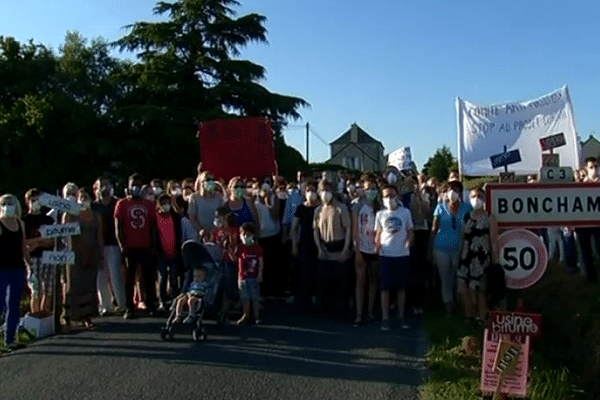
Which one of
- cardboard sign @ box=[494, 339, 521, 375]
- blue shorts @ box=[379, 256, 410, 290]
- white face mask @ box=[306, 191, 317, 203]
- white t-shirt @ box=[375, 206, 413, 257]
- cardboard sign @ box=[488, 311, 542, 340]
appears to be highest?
white face mask @ box=[306, 191, 317, 203]

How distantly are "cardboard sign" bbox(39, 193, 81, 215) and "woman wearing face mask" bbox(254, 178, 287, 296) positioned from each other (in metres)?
3.13

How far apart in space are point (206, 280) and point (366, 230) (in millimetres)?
2380

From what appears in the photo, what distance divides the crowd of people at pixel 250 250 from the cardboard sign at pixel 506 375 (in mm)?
3104

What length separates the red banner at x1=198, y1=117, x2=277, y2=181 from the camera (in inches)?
651

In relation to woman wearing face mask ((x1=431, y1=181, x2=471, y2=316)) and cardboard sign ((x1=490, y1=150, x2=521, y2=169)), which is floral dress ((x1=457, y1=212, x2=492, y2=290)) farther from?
cardboard sign ((x1=490, y1=150, x2=521, y2=169))

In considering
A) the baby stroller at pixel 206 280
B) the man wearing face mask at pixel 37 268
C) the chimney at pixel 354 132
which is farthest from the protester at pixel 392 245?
the chimney at pixel 354 132

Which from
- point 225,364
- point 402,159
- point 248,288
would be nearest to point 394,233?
point 248,288

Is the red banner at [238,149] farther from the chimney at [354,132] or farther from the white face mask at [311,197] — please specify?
the chimney at [354,132]

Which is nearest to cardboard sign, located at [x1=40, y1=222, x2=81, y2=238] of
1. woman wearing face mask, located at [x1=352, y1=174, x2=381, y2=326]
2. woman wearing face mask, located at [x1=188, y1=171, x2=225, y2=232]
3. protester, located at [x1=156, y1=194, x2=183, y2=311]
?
protester, located at [x1=156, y1=194, x2=183, y2=311]

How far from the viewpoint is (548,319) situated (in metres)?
11.4

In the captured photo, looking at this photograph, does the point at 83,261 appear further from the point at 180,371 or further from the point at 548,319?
the point at 548,319

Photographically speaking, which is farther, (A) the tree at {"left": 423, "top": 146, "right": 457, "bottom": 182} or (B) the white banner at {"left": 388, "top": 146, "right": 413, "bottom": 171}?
(A) the tree at {"left": 423, "top": 146, "right": 457, "bottom": 182}

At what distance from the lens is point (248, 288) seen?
10.9 m

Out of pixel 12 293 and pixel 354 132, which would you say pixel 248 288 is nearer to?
pixel 12 293
